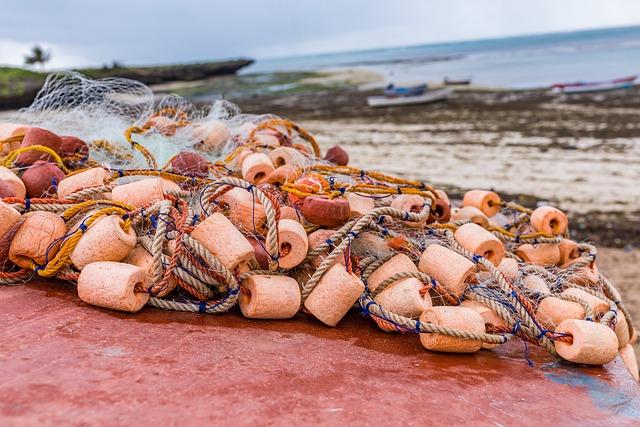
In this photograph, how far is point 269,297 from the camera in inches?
87.1

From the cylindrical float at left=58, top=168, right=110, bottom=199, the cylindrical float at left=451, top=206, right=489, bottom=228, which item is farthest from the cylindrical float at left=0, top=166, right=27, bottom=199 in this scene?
the cylindrical float at left=451, top=206, right=489, bottom=228

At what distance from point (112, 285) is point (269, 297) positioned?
0.59m

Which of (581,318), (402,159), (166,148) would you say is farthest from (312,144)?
(402,159)

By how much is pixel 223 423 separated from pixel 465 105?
21.0 meters

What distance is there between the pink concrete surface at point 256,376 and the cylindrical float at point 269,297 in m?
0.05

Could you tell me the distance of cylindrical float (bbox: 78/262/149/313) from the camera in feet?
6.75

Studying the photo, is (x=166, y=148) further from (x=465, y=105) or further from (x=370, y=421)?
(x=465, y=105)

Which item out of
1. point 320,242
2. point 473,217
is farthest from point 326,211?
point 473,217

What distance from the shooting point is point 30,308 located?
2.11 metres

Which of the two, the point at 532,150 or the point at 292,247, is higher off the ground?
the point at 292,247

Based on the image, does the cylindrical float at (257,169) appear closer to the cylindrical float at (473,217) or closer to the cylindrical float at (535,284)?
the cylindrical float at (473,217)

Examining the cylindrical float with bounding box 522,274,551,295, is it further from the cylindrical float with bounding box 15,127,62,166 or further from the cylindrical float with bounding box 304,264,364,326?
the cylindrical float with bounding box 15,127,62,166

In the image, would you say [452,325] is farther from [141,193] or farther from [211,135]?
[211,135]

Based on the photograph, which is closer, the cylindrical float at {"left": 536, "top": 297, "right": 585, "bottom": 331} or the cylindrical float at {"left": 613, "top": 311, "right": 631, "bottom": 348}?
the cylindrical float at {"left": 536, "top": 297, "right": 585, "bottom": 331}
